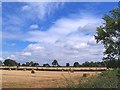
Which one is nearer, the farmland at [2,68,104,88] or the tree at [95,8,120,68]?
the farmland at [2,68,104,88]

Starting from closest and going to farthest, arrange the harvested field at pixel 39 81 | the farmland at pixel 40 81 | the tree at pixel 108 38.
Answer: the farmland at pixel 40 81 → the harvested field at pixel 39 81 → the tree at pixel 108 38

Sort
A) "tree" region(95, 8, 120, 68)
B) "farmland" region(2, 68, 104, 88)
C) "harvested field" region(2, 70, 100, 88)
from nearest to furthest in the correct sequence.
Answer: "farmland" region(2, 68, 104, 88) < "harvested field" region(2, 70, 100, 88) < "tree" region(95, 8, 120, 68)

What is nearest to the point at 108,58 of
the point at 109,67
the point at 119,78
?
the point at 109,67

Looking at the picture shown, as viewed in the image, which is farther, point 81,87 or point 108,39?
point 108,39

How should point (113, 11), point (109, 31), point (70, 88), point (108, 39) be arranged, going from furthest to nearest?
point (108, 39) → point (109, 31) → point (113, 11) → point (70, 88)

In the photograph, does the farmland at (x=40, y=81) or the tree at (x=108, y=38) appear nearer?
the farmland at (x=40, y=81)

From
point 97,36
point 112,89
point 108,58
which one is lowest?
point 112,89

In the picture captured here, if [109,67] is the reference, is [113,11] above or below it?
above

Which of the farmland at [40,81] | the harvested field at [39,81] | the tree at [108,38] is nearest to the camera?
the farmland at [40,81]

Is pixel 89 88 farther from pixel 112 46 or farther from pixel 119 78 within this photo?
pixel 112 46

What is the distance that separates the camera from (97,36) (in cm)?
4072

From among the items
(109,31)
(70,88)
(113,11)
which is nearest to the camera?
(70,88)

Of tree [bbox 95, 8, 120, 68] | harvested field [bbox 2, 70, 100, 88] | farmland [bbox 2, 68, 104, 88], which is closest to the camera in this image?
farmland [bbox 2, 68, 104, 88]

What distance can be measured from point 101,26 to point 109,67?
16.4ft
